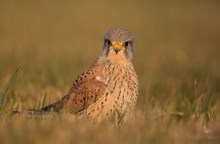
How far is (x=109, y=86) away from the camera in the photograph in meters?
6.16

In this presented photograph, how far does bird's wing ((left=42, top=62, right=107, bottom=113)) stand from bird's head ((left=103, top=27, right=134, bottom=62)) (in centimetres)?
18

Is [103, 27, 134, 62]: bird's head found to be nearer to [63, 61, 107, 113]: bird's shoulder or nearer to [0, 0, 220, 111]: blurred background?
[63, 61, 107, 113]: bird's shoulder

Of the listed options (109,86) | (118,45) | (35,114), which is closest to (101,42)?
(118,45)

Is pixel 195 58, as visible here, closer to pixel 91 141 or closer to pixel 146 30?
pixel 146 30

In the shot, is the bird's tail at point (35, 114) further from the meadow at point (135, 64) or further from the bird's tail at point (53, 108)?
the bird's tail at point (53, 108)

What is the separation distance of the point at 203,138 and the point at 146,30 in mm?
13156

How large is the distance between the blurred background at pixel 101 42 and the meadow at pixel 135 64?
0.02m

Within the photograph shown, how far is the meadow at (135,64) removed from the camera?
15.5ft

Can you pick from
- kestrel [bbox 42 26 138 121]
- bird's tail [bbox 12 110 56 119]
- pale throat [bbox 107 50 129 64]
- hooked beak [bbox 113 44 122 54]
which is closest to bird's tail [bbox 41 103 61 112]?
kestrel [bbox 42 26 138 121]

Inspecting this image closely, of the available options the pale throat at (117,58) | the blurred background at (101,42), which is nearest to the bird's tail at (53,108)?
the pale throat at (117,58)

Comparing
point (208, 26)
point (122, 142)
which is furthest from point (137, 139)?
point (208, 26)

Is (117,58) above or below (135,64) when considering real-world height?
below

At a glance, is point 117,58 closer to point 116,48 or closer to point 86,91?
point 116,48

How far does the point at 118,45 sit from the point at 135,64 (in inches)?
212
